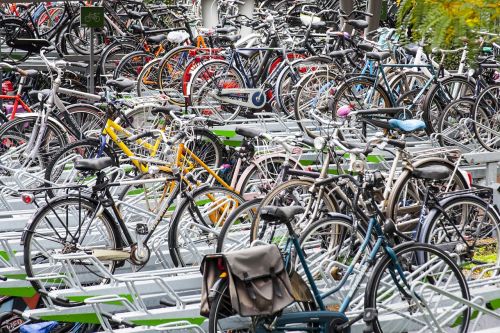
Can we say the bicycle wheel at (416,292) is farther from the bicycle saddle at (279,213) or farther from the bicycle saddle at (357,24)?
the bicycle saddle at (357,24)

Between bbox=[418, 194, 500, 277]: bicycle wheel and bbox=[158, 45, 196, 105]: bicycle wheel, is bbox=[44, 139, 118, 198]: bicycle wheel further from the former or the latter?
bbox=[418, 194, 500, 277]: bicycle wheel

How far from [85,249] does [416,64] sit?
15.2 feet

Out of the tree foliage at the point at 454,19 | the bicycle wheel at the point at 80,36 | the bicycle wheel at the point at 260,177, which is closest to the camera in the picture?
the tree foliage at the point at 454,19

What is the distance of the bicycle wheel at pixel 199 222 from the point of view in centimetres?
829

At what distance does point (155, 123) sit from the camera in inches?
416

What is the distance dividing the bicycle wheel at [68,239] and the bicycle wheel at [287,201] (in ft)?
3.68

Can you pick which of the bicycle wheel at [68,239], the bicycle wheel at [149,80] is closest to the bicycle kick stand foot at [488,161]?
the bicycle wheel at [68,239]

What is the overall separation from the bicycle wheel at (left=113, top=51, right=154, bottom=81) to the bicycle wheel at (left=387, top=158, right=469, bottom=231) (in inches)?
225

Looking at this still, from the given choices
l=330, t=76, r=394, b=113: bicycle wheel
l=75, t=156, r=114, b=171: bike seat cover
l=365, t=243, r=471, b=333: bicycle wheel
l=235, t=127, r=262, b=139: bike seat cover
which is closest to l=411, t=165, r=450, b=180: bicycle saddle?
l=365, t=243, r=471, b=333: bicycle wheel

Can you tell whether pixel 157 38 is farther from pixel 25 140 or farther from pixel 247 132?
pixel 247 132

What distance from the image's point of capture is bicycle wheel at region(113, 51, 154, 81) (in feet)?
44.1

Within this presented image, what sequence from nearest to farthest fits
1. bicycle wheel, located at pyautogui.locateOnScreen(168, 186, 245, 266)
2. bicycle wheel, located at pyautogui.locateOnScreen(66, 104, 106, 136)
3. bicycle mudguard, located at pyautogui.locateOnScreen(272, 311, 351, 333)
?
bicycle mudguard, located at pyautogui.locateOnScreen(272, 311, 351, 333), bicycle wheel, located at pyautogui.locateOnScreen(168, 186, 245, 266), bicycle wheel, located at pyautogui.locateOnScreen(66, 104, 106, 136)

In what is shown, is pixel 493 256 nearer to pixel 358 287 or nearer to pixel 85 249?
pixel 358 287

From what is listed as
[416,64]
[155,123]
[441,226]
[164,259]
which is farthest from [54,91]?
[441,226]
